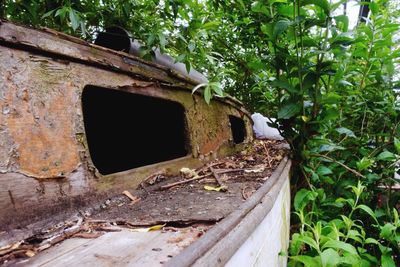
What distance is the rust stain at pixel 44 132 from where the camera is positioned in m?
1.23

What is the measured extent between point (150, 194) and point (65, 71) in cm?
82

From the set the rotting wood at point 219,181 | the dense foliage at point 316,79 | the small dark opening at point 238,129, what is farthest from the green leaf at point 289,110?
the small dark opening at point 238,129

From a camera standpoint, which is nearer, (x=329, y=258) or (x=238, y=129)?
(x=329, y=258)

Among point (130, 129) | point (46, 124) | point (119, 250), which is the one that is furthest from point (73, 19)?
point (130, 129)

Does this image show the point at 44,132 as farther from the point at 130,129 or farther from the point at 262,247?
the point at 130,129

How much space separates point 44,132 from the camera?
1.33m

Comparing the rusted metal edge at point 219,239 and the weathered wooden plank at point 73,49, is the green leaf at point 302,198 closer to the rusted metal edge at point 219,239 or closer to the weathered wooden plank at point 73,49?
the rusted metal edge at point 219,239

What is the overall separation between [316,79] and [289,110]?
0.33 metres

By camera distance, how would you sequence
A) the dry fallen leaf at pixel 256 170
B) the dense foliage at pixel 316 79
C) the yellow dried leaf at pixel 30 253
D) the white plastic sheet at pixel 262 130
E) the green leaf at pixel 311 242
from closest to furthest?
the yellow dried leaf at pixel 30 253
the green leaf at pixel 311 242
the dense foliage at pixel 316 79
the dry fallen leaf at pixel 256 170
the white plastic sheet at pixel 262 130

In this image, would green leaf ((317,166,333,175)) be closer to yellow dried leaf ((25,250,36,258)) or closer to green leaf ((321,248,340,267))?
green leaf ((321,248,340,267))

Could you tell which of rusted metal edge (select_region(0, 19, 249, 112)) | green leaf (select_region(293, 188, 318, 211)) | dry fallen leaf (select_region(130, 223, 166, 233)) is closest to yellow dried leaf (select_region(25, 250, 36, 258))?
dry fallen leaf (select_region(130, 223, 166, 233))

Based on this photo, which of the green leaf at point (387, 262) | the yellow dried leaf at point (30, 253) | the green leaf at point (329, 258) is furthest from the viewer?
the green leaf at point (387, 262)

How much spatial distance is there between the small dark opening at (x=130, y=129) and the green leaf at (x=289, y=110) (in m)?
0.84

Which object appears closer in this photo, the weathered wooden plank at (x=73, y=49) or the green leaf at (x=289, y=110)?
the weathered wooden plank at (x=73, y=49)
